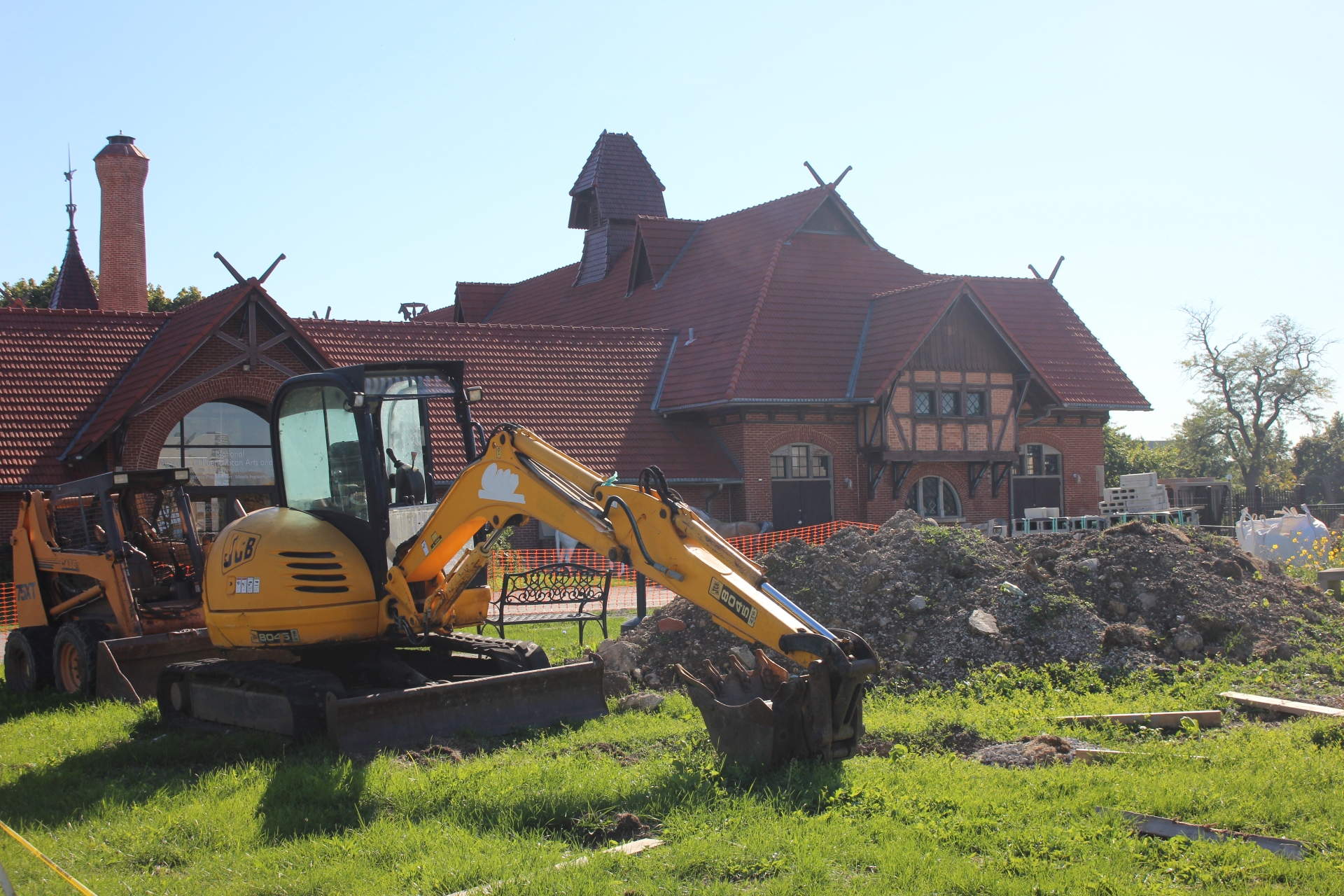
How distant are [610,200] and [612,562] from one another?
21664 millimetres

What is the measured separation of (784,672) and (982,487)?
23197 mm

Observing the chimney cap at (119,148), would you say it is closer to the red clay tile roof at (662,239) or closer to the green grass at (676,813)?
the red clay tile roof at (662,239)

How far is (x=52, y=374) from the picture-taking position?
23.4 m

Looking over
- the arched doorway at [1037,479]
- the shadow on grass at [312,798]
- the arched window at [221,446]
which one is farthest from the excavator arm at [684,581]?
the arched doorway at [1037,479]

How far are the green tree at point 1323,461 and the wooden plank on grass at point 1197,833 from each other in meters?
72.6

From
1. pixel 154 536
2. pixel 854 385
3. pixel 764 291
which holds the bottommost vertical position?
pixel 154 536

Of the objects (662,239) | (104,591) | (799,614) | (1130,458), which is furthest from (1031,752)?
(1130,458)

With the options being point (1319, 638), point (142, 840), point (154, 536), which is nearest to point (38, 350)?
point (154, 536)

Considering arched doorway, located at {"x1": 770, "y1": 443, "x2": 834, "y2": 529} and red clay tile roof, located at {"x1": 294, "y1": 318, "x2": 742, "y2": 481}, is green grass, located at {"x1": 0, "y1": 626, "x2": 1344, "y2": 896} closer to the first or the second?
red clay tile roof, located at {"x1": 294, "y1": 318, "x2": 742, "y2": 481}

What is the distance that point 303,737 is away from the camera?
28.1ft

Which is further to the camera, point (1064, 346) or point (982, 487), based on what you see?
point (1064, 346)

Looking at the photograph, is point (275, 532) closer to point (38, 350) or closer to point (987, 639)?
point (987, 639)

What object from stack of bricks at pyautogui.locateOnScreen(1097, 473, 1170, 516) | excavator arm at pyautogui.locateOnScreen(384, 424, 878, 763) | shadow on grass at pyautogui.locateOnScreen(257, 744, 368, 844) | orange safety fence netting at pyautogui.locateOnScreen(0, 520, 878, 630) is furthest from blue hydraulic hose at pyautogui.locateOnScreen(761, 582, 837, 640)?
stack of bricks at pyautogui.locateOnScreen(1097, 473, 1170, 516)

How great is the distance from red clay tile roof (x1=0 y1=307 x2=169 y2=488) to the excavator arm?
16.2 m
